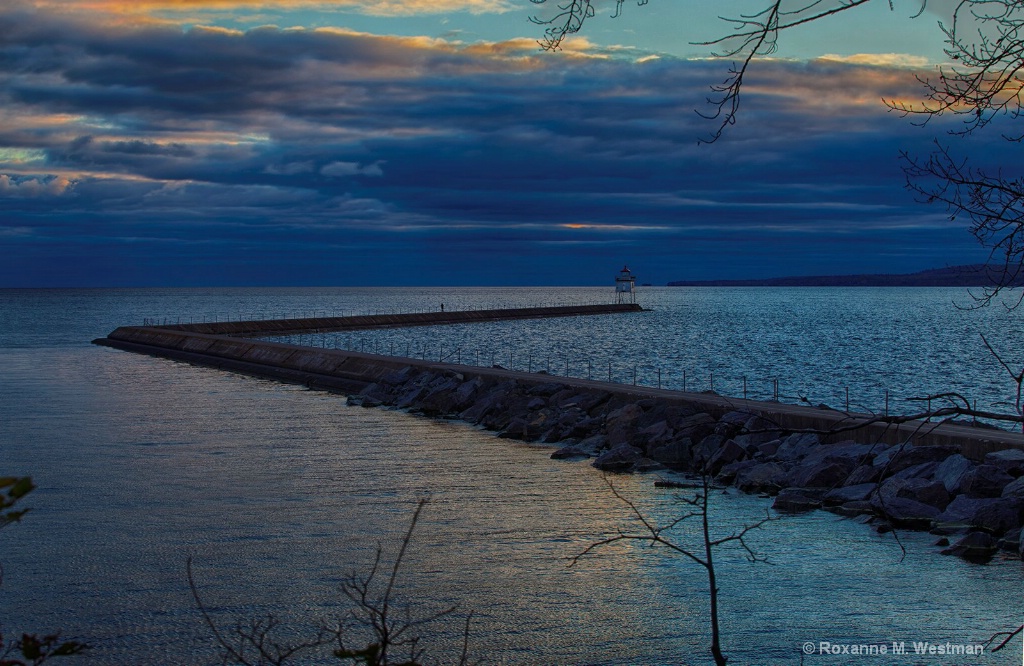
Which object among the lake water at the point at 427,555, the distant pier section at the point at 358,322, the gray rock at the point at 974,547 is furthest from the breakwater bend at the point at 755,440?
the distant pier section at the point at 358,322

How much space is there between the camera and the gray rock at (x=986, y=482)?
15.5 m

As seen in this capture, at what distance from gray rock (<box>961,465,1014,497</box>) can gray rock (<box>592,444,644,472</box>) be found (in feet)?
23.9

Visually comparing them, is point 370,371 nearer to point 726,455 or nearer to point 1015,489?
point 726,455

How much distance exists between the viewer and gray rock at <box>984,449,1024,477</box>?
51.8 feet

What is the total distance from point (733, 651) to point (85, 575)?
324 inches

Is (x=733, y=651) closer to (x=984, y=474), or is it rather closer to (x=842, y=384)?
(x=984, y=474)

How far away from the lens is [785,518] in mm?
16141

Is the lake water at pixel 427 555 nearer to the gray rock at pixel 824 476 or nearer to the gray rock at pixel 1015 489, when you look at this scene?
the gray rock at pixel 824 476

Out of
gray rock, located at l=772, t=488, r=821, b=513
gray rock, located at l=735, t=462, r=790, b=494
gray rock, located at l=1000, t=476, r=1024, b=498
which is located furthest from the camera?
gray rock, located at l=735, t=462, r=790, b=494

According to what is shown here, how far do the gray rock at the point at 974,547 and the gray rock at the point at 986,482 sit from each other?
1578 mm

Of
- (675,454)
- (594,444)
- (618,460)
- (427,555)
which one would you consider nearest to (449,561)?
(427,555)

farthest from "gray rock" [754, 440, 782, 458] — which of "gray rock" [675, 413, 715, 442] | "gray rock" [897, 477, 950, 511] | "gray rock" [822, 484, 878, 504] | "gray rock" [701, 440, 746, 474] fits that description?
"gray rock" [897, 477, 950, 511]

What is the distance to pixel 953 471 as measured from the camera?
16266 mm

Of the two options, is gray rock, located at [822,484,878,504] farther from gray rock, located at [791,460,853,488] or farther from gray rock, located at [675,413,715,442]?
gray rock, located at [675,413,715,442]
